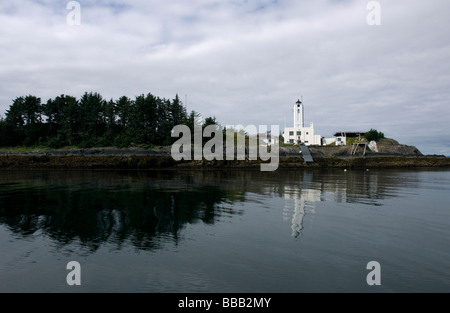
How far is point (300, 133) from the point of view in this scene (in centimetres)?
10338

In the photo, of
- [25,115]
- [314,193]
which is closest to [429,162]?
[314,193]

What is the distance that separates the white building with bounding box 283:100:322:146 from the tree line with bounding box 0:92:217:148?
31175 mm

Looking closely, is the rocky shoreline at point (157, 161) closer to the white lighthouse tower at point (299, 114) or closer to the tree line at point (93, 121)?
the tree line at point (93, 121)

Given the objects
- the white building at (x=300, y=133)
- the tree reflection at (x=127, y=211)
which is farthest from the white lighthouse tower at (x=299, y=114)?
the tree reflection at (x=127, y=211)

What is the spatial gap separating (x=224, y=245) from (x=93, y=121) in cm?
8168

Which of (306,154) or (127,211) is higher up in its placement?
(306,154)

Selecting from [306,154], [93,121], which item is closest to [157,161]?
[93,121]

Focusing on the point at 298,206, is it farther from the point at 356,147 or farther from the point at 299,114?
the point at 299,114

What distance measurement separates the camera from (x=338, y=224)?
613 inches

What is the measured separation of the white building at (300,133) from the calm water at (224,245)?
8156 cm

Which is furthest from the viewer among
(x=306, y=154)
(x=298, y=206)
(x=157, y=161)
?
(x=306, y=154)

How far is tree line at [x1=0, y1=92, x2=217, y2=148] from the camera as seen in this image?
79.4 meters

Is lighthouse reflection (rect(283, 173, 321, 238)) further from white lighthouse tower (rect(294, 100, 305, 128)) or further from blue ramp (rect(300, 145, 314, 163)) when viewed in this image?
Answer: white lighthouse tower (rect(294, 100, 305, 128))
